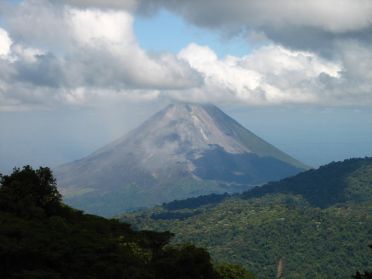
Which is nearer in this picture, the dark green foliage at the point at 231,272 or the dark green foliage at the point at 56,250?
the dark green foliage at the point at 56,250

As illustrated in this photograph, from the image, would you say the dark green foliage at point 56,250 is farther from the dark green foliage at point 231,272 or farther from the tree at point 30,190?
the dark green foliage at point 231,272

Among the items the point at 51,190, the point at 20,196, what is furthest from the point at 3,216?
the point at 51,190

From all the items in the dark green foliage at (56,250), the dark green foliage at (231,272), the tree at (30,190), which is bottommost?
the dark green foliage at (231,272)

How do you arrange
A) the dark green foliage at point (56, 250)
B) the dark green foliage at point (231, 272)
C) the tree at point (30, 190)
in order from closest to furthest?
the dark green foliage at point (56, 250), the tree at point (30, 190), the dark green foliage at point (231, 272)

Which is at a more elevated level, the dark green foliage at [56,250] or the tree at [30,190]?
the tree at [30,190]

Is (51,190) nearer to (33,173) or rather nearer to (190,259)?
(33,173)

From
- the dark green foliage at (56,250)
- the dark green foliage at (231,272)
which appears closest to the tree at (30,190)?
the dark green foliage at (56,250)

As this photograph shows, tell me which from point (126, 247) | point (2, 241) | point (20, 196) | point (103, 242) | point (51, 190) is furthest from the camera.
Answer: point (51, 190)

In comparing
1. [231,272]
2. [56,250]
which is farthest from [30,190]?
[231,272]
